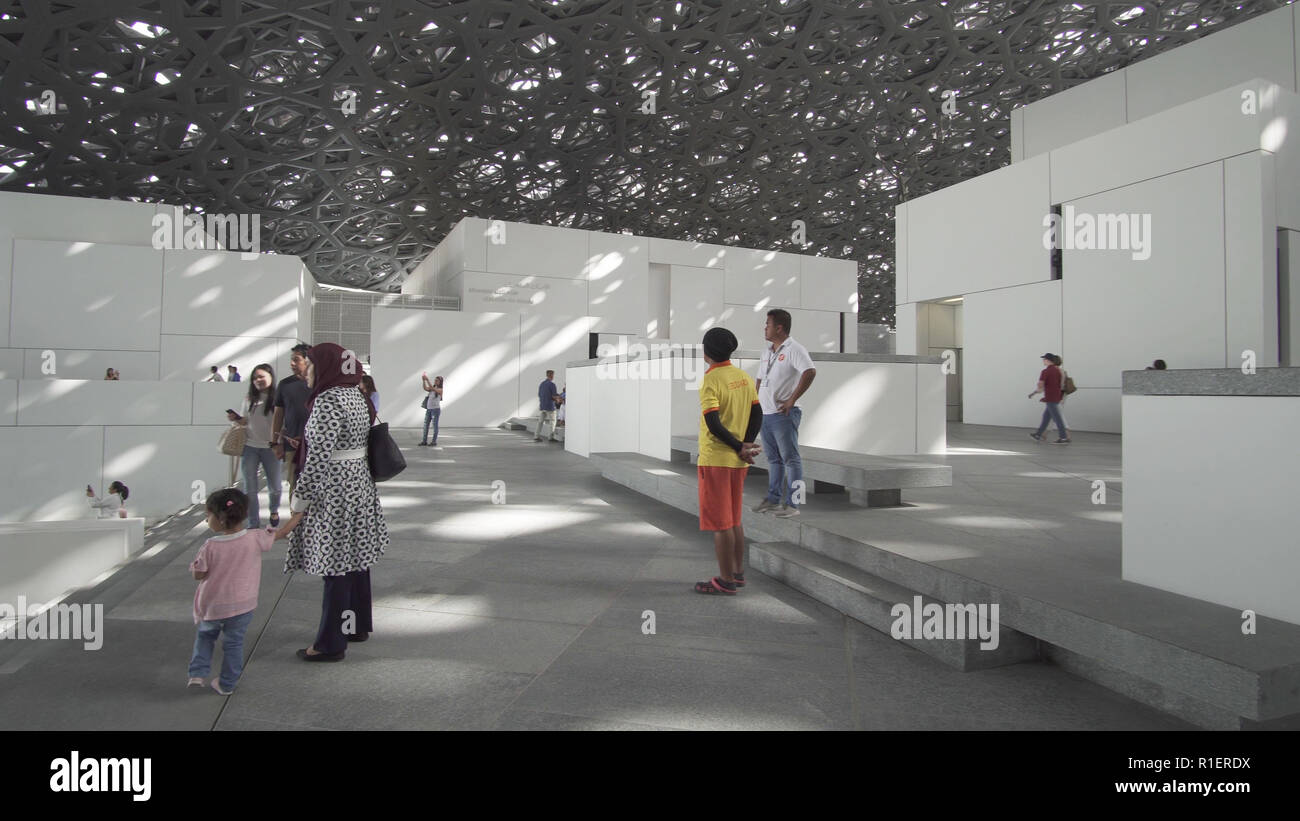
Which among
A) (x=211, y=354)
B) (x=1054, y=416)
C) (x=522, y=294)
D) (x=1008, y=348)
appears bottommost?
(x=1054, y=416)

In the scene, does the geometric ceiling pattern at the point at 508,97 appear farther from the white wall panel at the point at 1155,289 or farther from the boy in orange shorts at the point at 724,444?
the boy in orange shorts at the point at 724,444

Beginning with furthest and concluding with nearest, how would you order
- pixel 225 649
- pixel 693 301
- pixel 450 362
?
pixel 693 301 < pixel 450 362 < pixel 225 649

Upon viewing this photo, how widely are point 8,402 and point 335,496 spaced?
43.0 ft

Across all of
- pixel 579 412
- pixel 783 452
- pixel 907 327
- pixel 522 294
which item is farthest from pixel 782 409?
pixel 522 294

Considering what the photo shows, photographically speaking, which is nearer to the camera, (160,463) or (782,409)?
(782,409)

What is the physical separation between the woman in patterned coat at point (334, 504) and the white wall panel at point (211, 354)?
54.0 feet

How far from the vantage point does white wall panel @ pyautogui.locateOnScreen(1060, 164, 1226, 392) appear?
14188 millimetres

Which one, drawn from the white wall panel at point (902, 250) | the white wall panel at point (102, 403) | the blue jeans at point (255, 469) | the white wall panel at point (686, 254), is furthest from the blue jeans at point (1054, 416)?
the white wall panel at point (102, 403)

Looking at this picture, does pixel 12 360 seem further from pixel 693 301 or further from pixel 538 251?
pixel 693 301

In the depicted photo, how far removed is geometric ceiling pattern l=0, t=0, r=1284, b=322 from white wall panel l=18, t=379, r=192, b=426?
13.3m

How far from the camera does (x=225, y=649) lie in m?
3.23

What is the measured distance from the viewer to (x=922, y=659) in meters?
3.65

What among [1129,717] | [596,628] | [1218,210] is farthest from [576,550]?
[1218,210]
